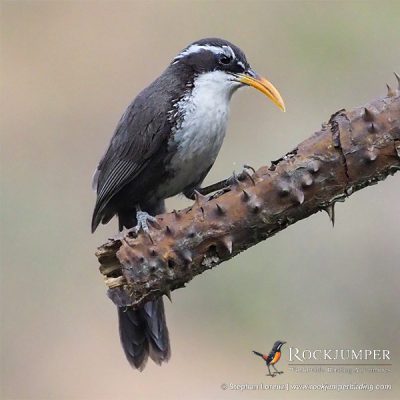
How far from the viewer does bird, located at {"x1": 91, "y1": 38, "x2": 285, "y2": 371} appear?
5043 millimetres

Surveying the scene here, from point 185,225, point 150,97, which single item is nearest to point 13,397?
point 150,97

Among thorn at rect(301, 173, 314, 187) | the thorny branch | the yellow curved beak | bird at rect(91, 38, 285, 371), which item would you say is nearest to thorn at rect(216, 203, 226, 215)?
the thorny branch

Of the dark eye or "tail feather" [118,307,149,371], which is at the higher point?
the dark eye

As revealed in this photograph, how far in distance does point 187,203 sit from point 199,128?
130 inches

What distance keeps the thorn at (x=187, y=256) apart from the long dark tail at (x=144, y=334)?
1427mm

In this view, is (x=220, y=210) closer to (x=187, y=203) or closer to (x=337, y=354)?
(x=337, y=354)

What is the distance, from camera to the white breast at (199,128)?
503 centimetres

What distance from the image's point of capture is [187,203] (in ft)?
27.2

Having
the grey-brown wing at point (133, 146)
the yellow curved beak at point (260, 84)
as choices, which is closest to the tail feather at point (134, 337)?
the grey-brown wing at point (133, 146)

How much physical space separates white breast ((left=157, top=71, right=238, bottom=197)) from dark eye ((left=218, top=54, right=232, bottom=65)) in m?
0.06

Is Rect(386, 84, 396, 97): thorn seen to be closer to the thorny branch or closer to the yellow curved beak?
the thorny branch

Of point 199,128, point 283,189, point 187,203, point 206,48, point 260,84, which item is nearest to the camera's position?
point 283,189

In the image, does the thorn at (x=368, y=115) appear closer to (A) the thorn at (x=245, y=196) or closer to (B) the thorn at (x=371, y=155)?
(B) the thorn at (x=371, y=155)

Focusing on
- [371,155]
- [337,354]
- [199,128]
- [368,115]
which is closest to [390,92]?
[368,115]
